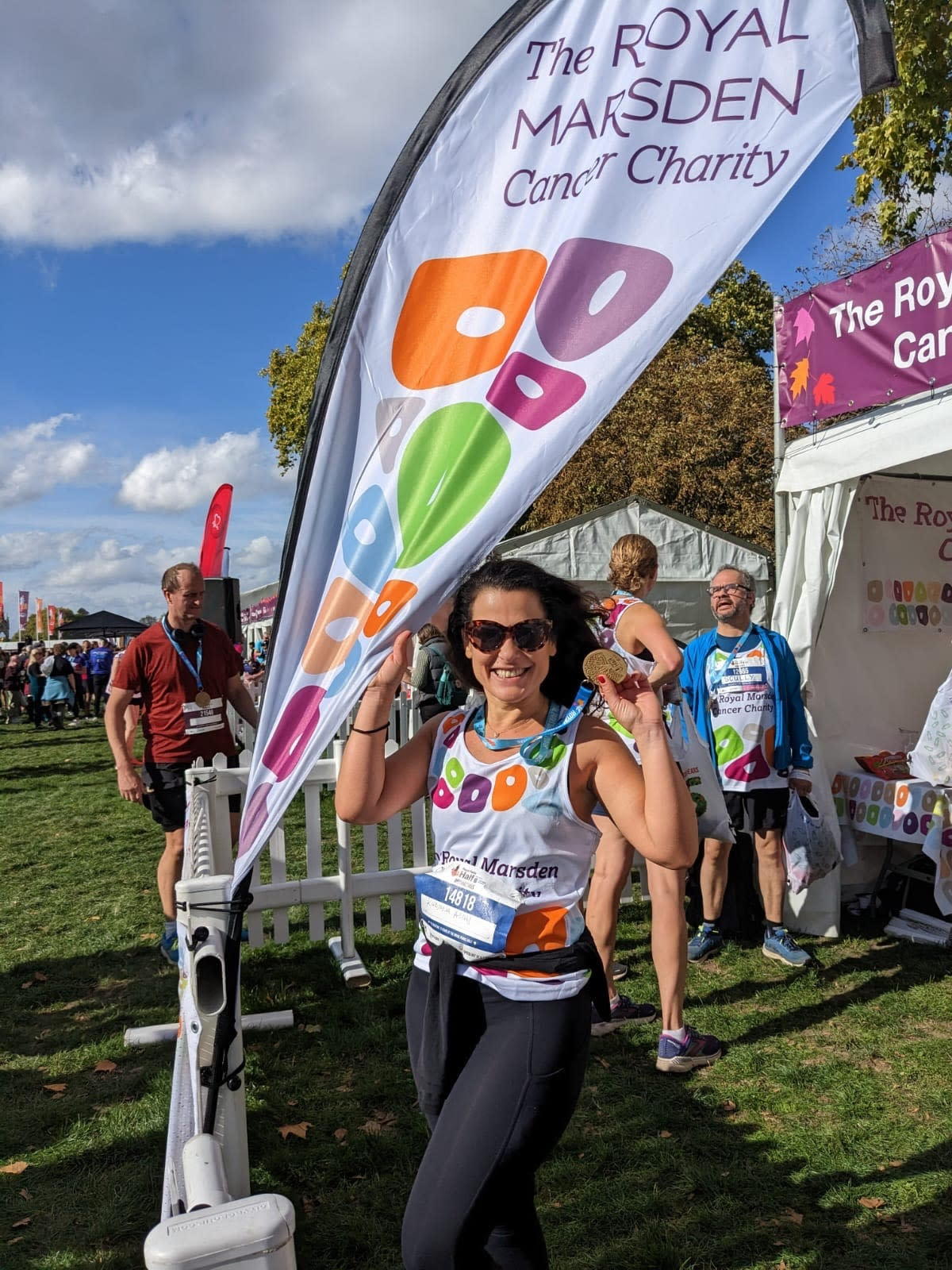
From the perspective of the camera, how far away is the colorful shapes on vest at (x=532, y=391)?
81.3 inches

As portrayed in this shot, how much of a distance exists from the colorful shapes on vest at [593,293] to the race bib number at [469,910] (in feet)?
3.70

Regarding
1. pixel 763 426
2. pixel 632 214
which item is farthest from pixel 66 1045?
pixel 763 426

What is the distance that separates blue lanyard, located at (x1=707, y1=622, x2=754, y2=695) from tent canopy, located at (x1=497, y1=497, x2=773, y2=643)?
37.4ft

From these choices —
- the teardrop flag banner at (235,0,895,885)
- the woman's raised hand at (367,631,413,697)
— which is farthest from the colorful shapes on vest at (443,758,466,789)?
the teardrop flag banner at (235,0,895,885)

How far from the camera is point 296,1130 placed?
3814mm

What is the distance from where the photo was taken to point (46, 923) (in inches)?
273

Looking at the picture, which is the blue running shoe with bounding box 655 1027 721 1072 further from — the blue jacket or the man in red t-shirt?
the man in red t-shirt

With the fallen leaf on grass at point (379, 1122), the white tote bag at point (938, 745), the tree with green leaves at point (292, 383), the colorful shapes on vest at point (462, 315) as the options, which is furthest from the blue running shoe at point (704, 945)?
the tree with green leaves at point (292, 383)

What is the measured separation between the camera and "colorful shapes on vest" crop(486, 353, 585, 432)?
2.06 m

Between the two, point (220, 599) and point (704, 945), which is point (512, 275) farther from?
point (220, 599)

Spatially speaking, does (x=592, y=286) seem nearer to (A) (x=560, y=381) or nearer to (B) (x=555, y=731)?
(A) (x=560, y=381)

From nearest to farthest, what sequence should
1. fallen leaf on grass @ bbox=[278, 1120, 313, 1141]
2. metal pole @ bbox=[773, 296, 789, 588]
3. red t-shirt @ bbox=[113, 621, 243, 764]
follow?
1. fallen leaf on grass @ bbox=[278, 1120, 313, 1141]
2. red t-shirt @ bbox=[113, 621, 243, 764]
3. metal pole @ bbox=[773, 296, 789, 588]

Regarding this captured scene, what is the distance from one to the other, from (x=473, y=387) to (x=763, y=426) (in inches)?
917

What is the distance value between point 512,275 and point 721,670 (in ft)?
12.0
